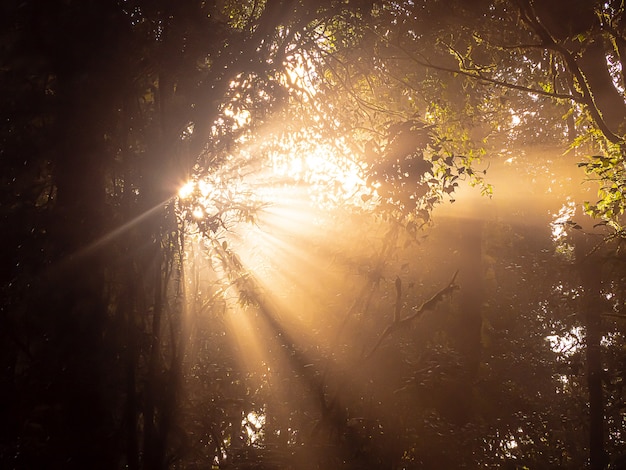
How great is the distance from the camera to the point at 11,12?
447cm

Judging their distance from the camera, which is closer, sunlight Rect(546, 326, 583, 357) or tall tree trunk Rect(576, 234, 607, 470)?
tall tree trunk Rect(576, 234, 607, 470)

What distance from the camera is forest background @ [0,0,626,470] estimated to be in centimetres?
428

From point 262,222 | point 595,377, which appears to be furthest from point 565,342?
point 262,222

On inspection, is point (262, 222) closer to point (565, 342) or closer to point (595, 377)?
point (595, 377)

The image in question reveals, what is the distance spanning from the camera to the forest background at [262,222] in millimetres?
4277

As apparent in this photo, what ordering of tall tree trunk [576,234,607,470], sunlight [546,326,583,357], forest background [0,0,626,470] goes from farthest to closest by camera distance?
sunlight [546,326,583,357]
tall tree trunk [576,234,607,470]
forest background [0,0,626,470]

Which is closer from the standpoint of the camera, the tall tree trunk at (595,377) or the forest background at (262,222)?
the forest background at (262,222)

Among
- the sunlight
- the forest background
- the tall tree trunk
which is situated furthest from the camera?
the sunlight

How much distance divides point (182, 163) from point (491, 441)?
1118cm

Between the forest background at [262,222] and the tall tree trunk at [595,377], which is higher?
the forest background at [262,222]

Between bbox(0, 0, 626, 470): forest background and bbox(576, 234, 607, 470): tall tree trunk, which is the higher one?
bbox(0, 0, 626, 470): forest background

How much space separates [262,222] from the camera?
374 inches

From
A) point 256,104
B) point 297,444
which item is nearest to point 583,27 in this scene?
point 256,104

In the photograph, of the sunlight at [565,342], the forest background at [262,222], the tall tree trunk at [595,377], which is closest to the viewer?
the forest background at [262,222]
